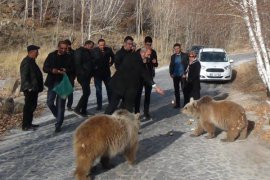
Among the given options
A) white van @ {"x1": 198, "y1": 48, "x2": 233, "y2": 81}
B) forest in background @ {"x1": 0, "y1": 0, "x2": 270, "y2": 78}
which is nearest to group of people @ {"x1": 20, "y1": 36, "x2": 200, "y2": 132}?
white van @ {"x1": 198, "y1": 48, "x2": 233, "y2": 81}

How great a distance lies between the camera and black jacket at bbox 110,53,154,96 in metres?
9.84

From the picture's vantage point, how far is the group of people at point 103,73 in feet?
32.4

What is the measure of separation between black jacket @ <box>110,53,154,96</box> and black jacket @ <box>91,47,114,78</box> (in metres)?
3.58

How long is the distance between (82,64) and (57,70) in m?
2.21

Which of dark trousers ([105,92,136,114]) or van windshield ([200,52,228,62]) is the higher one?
van windshield ([200,52,228,62])

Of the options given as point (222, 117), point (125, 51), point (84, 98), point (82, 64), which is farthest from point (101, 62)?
point (222, 117)

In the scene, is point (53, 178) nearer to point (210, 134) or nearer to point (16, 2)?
point (210, 134)

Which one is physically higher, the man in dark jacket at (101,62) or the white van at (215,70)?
the man in dark jacket at (101,62)

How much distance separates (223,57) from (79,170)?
19072 millimetres

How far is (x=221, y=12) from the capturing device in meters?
16.2

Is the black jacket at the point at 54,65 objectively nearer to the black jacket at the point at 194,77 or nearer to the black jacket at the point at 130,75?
the black jacket at the point at 130,75

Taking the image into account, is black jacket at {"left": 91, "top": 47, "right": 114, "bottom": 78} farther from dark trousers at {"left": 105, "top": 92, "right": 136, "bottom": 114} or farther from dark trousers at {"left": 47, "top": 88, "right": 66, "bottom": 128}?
dark trousers at {"left": 105, "top": 92, "right": 136, "bottom": 114}

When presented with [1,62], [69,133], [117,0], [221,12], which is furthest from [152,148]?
[117,0]

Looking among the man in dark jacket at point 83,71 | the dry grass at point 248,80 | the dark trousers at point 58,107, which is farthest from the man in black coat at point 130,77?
the dry grass at point 248,80
